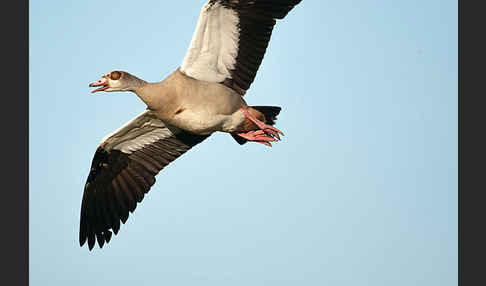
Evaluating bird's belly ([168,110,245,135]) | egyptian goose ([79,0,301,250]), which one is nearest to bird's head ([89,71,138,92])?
egyptian goose ([79,0,301,250])

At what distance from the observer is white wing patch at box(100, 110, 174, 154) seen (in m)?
8.31

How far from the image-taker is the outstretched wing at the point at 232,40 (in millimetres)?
7367

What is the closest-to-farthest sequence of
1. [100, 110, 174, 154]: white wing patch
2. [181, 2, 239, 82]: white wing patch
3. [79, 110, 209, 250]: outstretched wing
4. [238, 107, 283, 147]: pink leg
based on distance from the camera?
1. [181, 2, 239, 82]: white wing patch
2. [238, 107, 283, 147]: pink leg
3. [100, 110, 174, 154]: white wing patch
4. [79, 110, 209, 250]: outstretched wing

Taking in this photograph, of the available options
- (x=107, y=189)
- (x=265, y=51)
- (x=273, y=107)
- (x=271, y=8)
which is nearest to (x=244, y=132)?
(x=273, y=107)

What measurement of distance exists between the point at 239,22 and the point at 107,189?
10.8ft

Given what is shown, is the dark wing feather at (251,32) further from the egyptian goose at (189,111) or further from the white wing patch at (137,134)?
the white wing patch at (137,134)

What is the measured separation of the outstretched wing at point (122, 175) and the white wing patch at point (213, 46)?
4.19ft

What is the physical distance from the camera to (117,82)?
7.38 meters

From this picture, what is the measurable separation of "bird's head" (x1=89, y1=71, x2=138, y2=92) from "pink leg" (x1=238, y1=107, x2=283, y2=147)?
58.0 inches

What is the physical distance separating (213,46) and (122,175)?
8.45 feet

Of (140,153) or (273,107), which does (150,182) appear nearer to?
(140,153)

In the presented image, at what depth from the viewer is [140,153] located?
8875 mm

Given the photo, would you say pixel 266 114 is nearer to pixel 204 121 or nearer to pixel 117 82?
pixel 204 121

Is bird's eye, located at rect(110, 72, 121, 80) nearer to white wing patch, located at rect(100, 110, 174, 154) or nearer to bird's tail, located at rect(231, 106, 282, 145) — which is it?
white wing patch, located at rect(100, 110, 174, 154)
